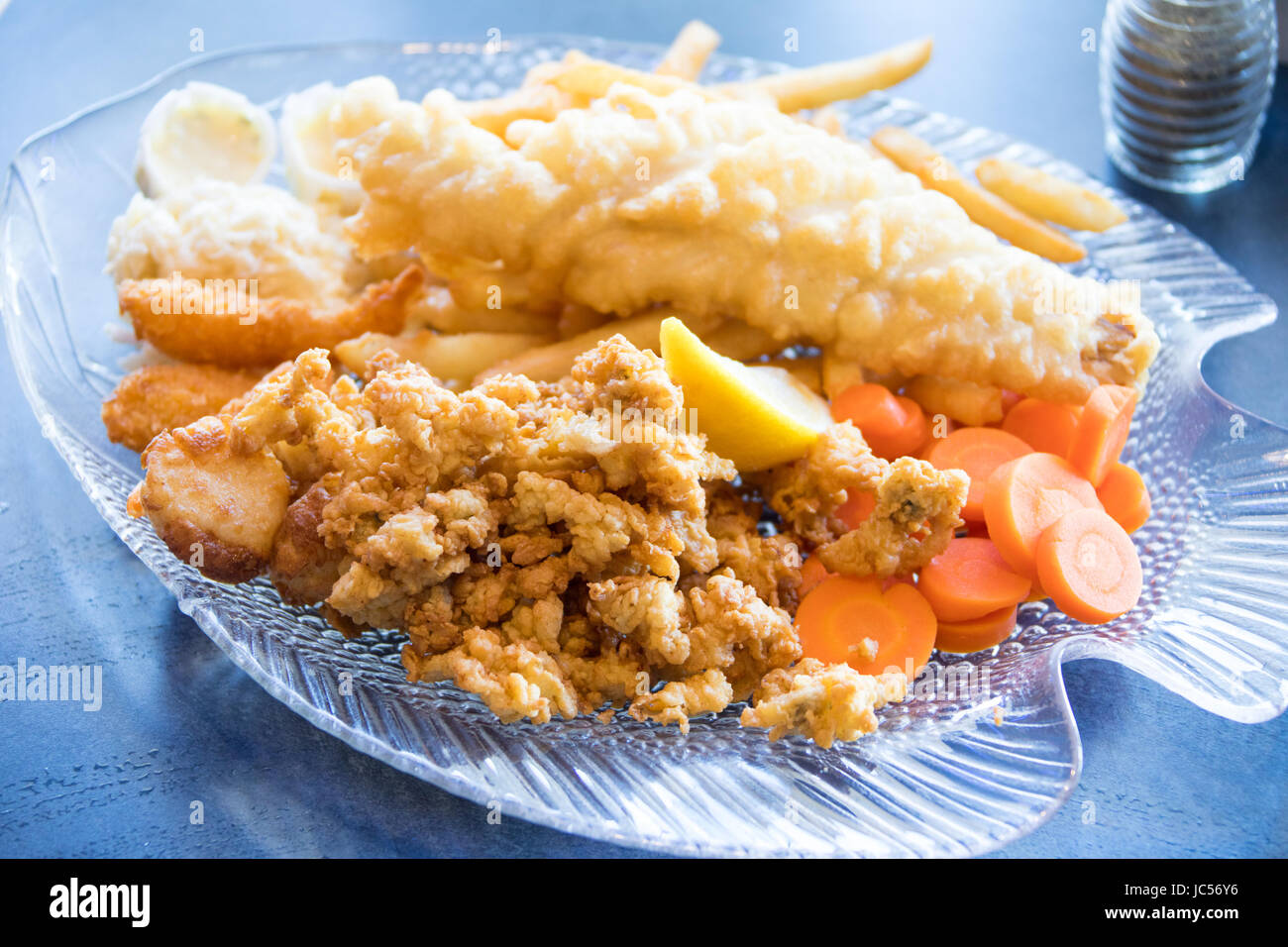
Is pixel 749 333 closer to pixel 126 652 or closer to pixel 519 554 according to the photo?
pixel 519 554

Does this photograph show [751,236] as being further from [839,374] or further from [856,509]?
[856,509]

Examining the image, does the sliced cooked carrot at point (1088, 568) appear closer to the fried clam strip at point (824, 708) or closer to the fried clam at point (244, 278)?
the fried clam strip at point (824, 708)

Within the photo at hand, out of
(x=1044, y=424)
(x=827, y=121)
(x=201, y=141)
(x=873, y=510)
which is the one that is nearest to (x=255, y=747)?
(x=873, y=510)

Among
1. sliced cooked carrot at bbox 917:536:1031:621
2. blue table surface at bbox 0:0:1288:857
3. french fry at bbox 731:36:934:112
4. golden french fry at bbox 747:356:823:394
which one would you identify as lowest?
blue table surface at bbox 0:0:1288:857

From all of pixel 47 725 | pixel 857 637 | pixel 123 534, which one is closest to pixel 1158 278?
pixel 857 637

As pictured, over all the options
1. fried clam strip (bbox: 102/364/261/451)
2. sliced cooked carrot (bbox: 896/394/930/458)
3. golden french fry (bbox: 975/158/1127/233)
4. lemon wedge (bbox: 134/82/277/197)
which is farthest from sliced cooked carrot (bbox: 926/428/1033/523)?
lemon wedge (bbox: 134/82/277/197)

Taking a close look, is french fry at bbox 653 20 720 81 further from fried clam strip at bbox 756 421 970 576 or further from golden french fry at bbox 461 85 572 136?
fried clam strip at bbox 756 421 970 576
